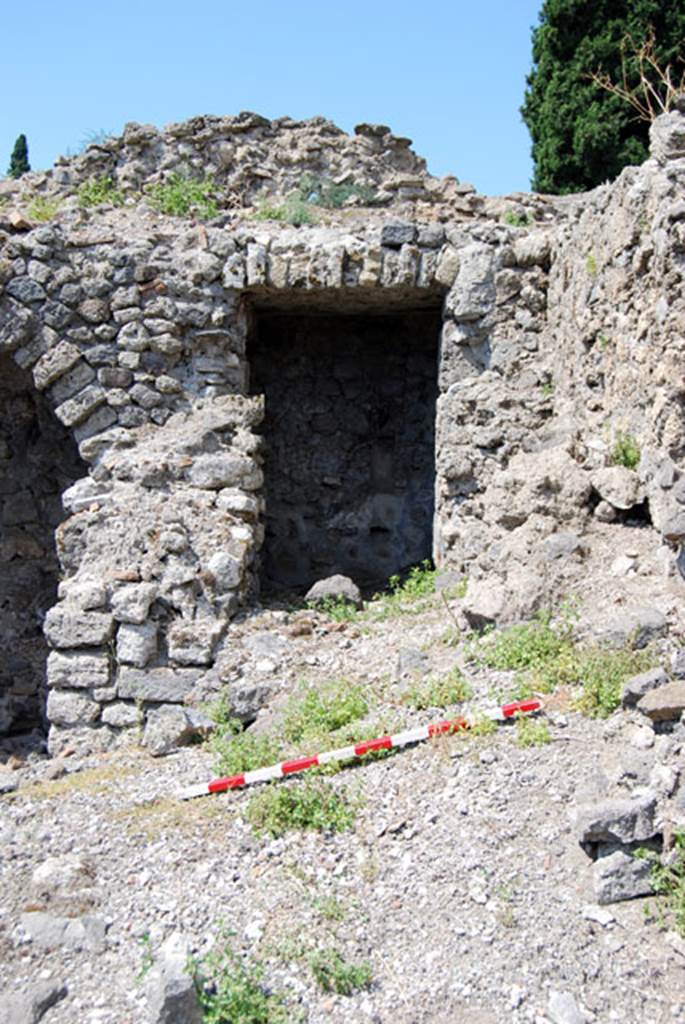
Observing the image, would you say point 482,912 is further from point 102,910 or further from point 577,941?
point 102,910

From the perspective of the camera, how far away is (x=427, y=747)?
14.2 ft

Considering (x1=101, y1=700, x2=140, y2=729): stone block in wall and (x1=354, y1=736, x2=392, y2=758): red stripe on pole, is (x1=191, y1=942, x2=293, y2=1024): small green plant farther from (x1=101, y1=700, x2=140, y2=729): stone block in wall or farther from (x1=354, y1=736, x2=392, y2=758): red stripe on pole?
(x1=101, y1=700, x2=140, y2=729): stone block in wall

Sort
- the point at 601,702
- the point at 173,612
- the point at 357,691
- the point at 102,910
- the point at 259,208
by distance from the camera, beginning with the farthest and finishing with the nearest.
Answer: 1. the point at 259,208
2. the point at 173,612
3. the point at 357,691
4. the point at 601,702
5. the point at 102,910

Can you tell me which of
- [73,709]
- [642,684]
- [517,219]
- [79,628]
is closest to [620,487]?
[642,684]

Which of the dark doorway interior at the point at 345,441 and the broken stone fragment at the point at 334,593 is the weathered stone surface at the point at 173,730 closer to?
the broken stone fragment at the point at 334,593

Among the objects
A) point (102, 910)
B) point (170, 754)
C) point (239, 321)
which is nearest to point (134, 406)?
point (239, 321)

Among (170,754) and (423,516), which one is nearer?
(170,754)

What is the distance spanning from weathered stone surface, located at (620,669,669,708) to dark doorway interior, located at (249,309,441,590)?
412cm

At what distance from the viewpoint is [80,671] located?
581cm

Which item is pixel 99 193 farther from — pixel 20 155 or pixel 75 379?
pixel 20 155

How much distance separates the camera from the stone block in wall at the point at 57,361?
6672 mm

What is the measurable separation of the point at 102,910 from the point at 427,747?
1458 mm

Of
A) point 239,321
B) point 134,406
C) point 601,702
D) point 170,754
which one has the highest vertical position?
point 239,321

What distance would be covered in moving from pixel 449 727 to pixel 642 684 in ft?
2.76
